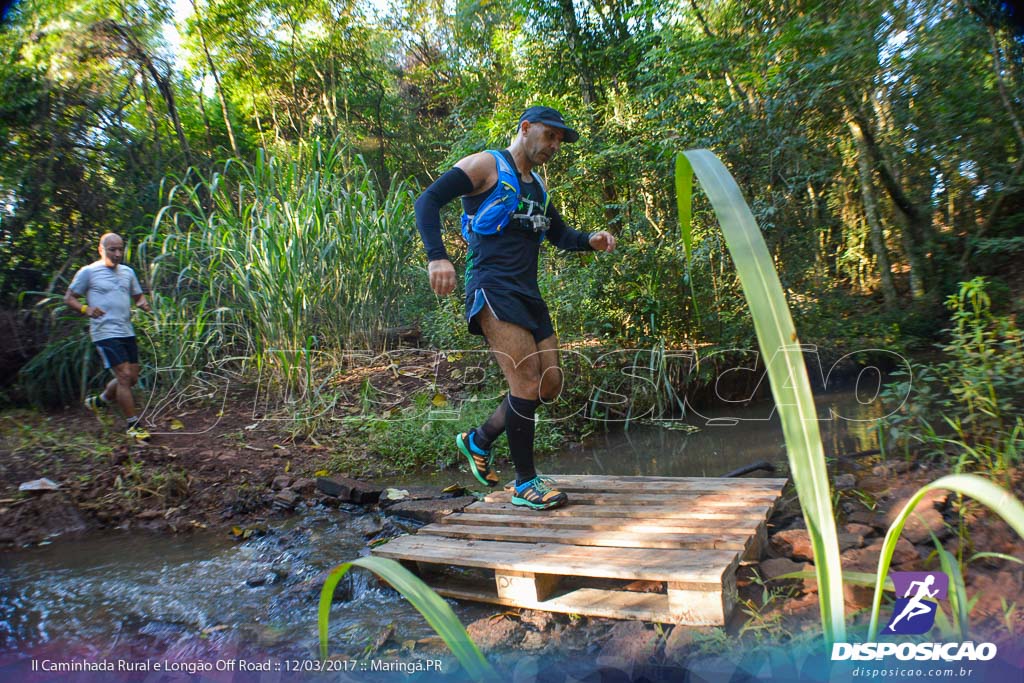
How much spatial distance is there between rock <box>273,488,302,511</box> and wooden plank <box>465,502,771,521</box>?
1312mm

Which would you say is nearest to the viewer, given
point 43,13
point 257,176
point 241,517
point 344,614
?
point 344,614

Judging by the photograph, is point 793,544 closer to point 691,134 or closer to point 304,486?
point 304,486

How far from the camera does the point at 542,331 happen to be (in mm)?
2680

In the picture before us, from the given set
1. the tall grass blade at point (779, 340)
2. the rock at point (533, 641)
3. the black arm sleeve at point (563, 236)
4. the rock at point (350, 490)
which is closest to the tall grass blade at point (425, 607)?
the tall grass blade at point (779, 340)

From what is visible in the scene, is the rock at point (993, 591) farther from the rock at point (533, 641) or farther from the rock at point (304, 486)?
the rock at point (304, 486)

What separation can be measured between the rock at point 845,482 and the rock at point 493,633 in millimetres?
1495

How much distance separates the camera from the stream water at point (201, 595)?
1.92m

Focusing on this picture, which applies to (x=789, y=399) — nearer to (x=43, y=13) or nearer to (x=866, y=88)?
(x=866, y=88)

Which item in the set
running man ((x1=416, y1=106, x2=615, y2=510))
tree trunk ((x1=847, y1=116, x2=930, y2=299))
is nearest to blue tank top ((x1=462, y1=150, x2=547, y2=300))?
running man ((x1=416, y1=106, x2=615, y2=510))

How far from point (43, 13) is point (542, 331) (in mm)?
7297

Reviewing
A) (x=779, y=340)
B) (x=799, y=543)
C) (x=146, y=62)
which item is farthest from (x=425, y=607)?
(x=146, y=62)

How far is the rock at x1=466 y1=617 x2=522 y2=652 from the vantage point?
179cm

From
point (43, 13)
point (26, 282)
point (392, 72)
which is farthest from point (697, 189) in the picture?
point (392, 72)

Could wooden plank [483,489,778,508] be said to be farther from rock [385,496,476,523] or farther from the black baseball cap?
the black baseball cap
